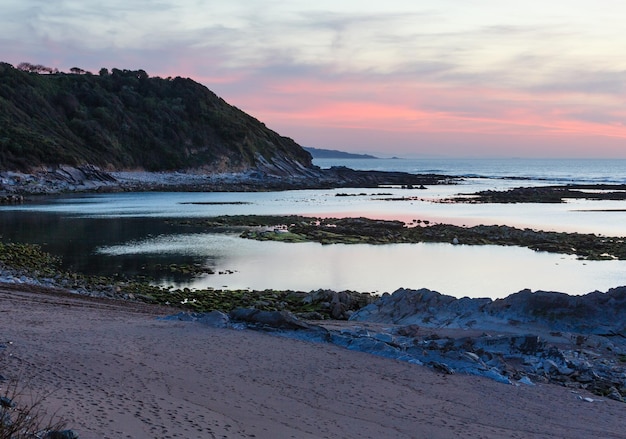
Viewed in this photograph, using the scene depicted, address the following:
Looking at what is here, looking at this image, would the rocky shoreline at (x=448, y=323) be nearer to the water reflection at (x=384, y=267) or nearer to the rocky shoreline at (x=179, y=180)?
the water reflection at (x=384, y=267)

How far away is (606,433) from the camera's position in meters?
8.89

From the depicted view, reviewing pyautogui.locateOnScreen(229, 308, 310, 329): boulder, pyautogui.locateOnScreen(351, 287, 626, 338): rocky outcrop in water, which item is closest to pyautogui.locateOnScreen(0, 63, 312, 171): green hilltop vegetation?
pyautogui.locateOnScreen(229, 308, 310, 329): boulder

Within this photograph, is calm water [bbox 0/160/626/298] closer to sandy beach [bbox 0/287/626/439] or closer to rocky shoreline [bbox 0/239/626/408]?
rocky shoreline [bbox 0/239/626/408]

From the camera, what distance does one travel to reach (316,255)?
2995 cm

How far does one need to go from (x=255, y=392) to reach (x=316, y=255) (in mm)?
20312

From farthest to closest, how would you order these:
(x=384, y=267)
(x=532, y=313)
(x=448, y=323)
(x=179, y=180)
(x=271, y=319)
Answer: (x=179, y=180)
(x=384, y=267)
(x=448, y=323)
(x=532, y=313)
(x=271, y=319)

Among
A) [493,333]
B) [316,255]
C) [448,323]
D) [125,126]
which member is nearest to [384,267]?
[316,255]

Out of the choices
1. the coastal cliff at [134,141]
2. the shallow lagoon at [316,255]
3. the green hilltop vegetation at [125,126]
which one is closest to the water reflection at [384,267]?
the shallow lagoon at [316,255]

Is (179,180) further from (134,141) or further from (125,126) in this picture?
(125,126)

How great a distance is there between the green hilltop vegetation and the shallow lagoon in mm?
29697

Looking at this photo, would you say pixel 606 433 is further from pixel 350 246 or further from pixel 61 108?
pixel 61 108

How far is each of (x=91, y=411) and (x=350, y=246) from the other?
2568 centimetres

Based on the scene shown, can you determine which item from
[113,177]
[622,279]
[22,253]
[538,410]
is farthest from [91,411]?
[113,177]

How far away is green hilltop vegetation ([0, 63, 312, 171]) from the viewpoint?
78188mm
